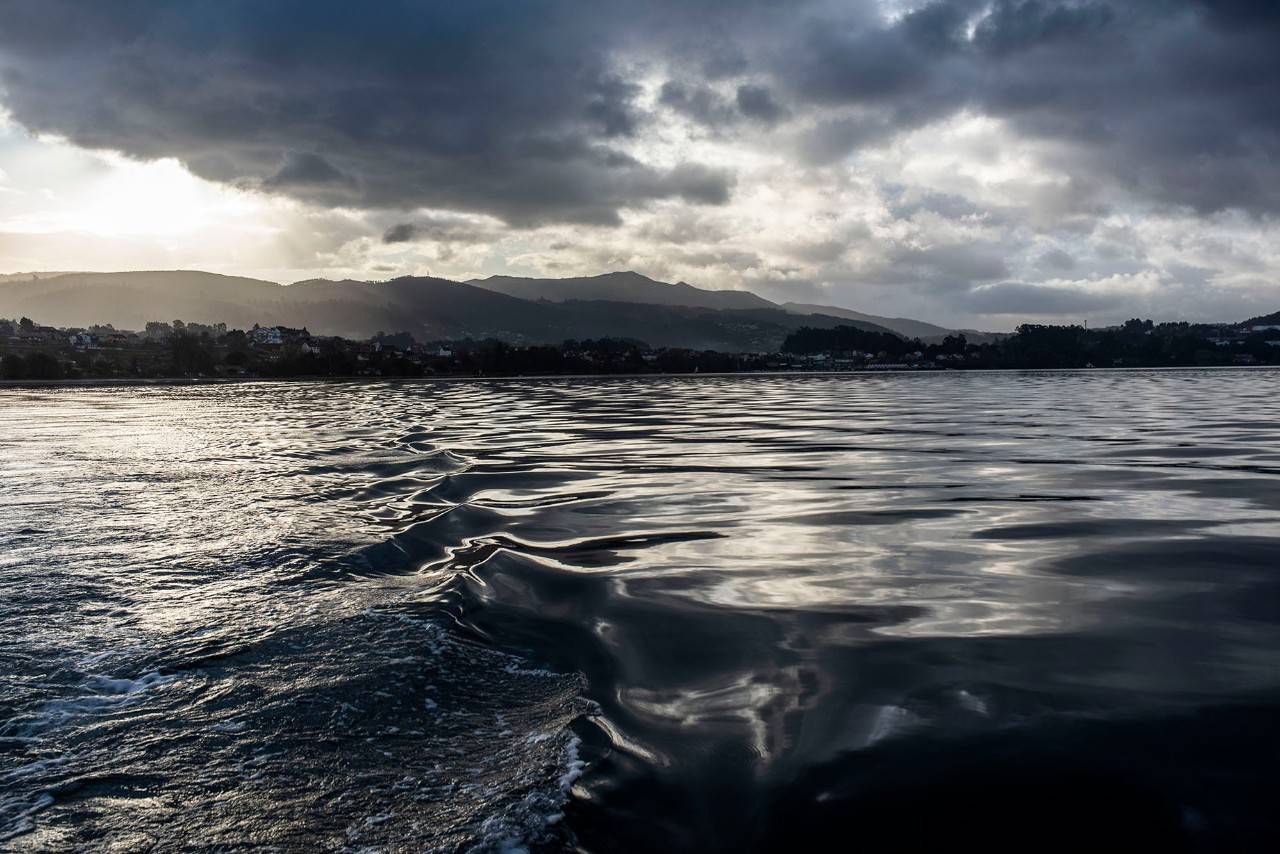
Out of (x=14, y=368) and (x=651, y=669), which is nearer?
(x=651, y=669)

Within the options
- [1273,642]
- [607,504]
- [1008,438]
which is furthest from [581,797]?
[1008,438]

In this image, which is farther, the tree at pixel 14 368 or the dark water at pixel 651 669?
the tree at pixel 14 368

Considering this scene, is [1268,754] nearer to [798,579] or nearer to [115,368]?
[798,579]

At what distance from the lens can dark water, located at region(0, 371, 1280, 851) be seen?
4.09 m

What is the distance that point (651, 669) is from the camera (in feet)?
20.5

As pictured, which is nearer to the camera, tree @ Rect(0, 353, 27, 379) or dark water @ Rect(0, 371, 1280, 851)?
dark water @ Rect(0, 371, 1280, 851)

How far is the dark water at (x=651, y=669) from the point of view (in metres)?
4.09

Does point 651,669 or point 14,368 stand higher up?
point 14,368

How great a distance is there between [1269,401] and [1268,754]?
4706 cm

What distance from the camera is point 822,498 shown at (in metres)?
13.4

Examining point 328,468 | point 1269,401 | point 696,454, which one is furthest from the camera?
point 1269,401

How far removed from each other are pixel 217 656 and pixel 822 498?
31.7ft

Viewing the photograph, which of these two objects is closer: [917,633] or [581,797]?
[581,797]

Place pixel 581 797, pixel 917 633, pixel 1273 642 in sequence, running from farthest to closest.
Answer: pixel 917 633, pixel 1273 642, pixel 581 797
